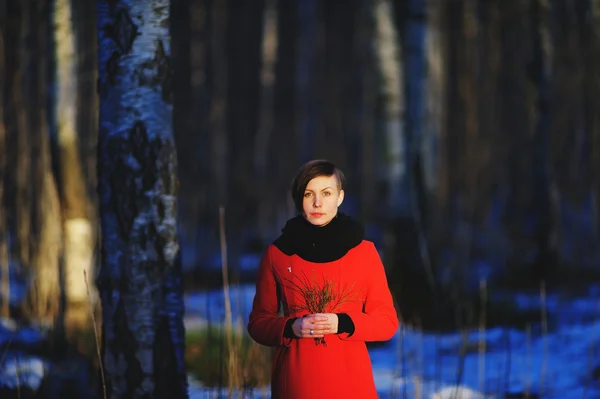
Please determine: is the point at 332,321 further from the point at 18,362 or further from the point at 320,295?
the point at 18,362

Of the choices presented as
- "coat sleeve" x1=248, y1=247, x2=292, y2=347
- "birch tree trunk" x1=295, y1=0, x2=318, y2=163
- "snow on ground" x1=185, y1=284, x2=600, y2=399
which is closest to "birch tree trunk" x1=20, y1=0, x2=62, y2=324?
"snow on ground" x1=185, y1=284, x2=600, y2=399

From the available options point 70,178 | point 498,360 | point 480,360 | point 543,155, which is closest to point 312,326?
point 480,360

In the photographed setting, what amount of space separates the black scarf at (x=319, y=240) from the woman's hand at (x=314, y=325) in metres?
0.17

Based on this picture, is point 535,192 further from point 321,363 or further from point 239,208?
point 239,208

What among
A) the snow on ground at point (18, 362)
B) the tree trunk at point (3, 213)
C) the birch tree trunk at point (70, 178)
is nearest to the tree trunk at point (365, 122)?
the tree trunk at point (3, 213)

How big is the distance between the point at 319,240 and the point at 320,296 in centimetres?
15

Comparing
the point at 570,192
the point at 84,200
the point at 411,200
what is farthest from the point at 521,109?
the point at 84,200

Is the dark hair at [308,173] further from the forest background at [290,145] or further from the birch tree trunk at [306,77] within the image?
the birch tree trunk at [306,77]

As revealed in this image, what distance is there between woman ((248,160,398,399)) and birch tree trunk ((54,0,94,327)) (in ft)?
14.5

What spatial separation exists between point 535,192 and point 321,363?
6.75 metres

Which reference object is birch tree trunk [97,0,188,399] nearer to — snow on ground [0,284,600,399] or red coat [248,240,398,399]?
snow on ground [0,284,600,399]

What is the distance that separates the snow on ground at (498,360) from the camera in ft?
13.2

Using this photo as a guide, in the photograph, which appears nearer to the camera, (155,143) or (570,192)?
(155,143)

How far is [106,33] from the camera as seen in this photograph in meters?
2.93
